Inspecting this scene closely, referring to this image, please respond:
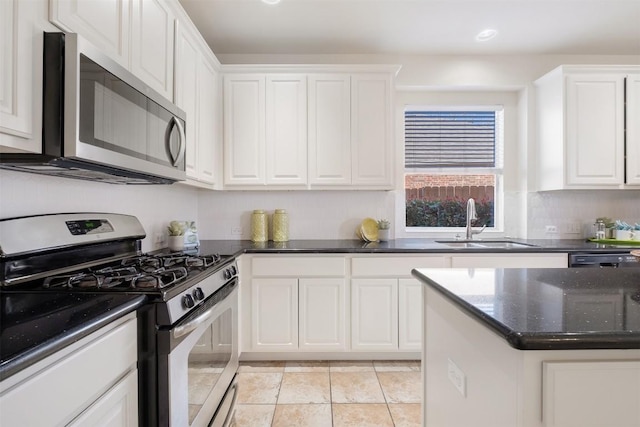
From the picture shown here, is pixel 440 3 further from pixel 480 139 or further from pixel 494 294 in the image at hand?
pixel 494 294

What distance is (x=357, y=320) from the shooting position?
254 cm

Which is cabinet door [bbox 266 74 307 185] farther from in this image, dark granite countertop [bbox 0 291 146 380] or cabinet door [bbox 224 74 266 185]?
dark granite countertop [bbox 0 291 146 380]

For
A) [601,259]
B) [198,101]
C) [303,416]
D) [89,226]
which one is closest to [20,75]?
[89,226]

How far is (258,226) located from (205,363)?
1.60 metres

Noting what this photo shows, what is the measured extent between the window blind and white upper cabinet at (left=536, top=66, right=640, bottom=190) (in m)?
0.64

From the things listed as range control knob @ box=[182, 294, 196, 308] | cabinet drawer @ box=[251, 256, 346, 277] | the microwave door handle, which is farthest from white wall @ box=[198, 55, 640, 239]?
range control knob @ box=[182, 294, 196, 308]

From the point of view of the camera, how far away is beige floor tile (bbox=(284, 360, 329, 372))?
2482 millimetres

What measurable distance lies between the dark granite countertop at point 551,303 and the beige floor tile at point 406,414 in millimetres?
1033

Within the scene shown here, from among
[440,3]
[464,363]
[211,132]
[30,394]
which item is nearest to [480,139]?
[440,3]

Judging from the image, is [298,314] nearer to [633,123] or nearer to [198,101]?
[198,101]

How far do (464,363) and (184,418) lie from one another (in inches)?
40.2

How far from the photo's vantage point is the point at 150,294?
111 cm

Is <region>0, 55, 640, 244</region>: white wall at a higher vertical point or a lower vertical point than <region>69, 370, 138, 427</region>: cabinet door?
higher

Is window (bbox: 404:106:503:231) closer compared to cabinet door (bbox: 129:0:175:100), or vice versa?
cabinet door (bbox: 129:0:175:100)
